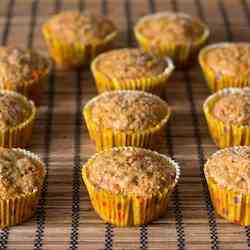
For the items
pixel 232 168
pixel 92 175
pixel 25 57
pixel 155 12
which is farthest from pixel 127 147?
pixel 155 12

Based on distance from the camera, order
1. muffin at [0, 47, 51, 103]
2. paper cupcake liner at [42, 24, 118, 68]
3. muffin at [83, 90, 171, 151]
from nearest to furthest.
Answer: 1. muffin at [83, 90, 171, 151]
2. muffin at [0, 47, 51, 103]
3. paper cupcake liner at [42, 24, 118, 68]

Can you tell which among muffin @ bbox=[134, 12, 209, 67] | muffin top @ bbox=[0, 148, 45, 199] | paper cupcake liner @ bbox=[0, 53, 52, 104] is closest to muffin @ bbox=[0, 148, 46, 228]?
muffin top @ bbox=[0, 148, 45, 199]

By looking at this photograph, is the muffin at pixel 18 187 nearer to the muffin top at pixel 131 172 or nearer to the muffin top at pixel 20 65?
the muffin top at pixel 131 172

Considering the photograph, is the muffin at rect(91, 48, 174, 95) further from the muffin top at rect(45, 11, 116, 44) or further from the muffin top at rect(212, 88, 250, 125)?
the muffin top at rect(212, 88, 250, 125)

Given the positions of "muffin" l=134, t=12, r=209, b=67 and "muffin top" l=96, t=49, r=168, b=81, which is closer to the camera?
"muffin top" l=96, t=49, r=168, b=81

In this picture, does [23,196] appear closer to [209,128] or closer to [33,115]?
[33,115]

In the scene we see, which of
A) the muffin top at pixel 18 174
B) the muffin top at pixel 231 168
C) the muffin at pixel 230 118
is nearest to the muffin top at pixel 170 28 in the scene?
the muffin at pixel 230 118
